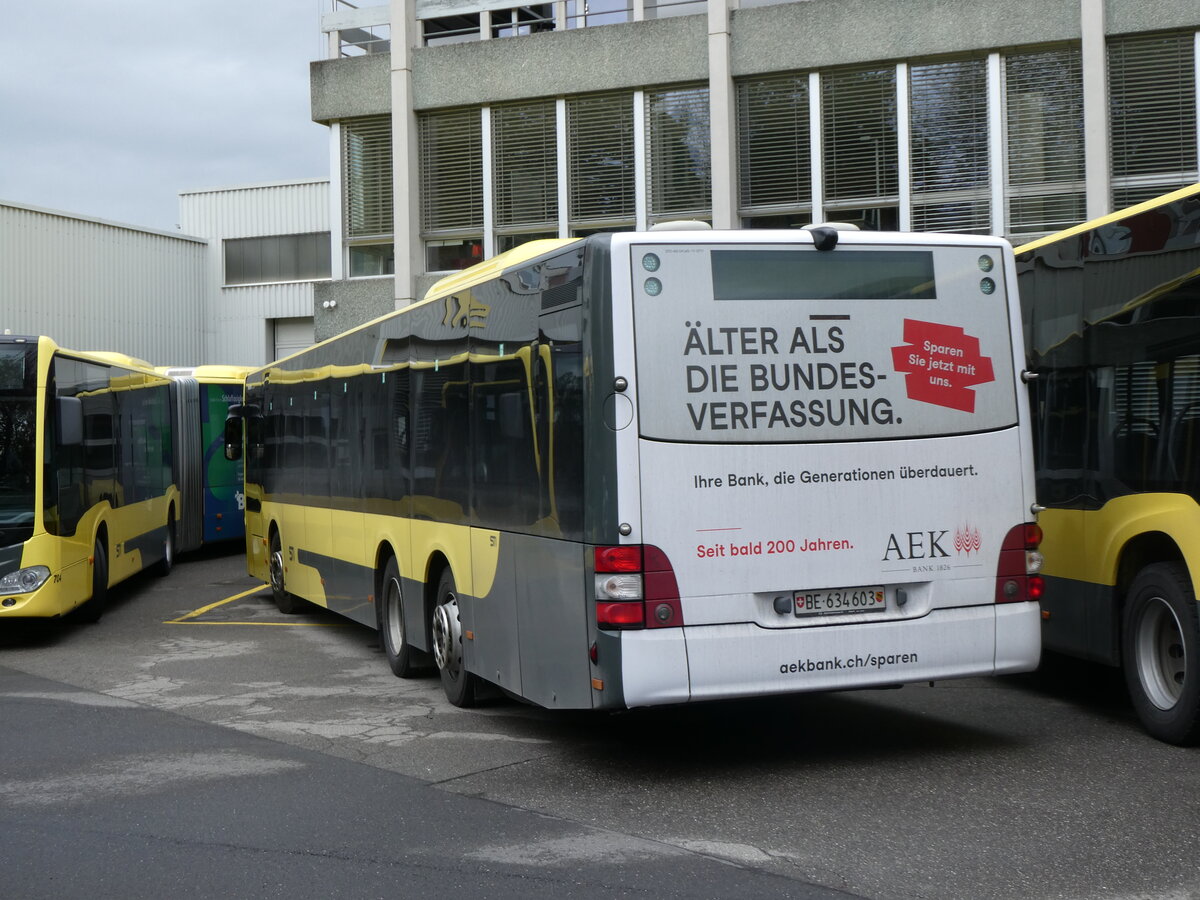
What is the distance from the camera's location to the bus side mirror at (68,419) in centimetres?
1362

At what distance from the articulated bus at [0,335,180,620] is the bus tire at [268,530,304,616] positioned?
1777mm

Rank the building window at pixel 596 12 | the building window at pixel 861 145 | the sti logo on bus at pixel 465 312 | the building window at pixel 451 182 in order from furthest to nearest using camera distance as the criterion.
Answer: the building window at pixel 451 182, the building window at pixel 596 12, the building window at pixel 861 145, the sti logo on bus at pixel 465 312

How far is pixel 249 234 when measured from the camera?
4425 cm

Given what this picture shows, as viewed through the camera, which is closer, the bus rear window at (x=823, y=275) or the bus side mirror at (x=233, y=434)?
the bus rear window at (x=823, y=275)

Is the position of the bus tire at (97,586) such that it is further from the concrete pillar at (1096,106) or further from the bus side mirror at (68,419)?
the concrete pillar at (1096,106)

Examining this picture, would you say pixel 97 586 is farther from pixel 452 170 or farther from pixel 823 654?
pixel 452 170

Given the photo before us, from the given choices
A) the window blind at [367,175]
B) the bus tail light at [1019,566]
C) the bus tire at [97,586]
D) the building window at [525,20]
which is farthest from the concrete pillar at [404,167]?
the bus tail light at [1019,566]

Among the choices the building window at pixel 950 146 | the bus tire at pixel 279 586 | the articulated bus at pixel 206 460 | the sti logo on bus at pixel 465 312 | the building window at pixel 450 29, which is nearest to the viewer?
the sti logo on bus at pixel 465 312

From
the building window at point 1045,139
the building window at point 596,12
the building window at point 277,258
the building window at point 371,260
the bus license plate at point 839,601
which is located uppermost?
the building window at point 596,12

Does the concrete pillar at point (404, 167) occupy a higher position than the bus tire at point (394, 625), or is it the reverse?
the concrete pillar at point (404, 167)

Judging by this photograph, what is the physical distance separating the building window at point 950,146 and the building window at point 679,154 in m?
3.19

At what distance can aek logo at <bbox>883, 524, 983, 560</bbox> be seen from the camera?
24.1 feet

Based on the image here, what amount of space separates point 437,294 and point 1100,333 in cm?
451

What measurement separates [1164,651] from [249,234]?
39628 mm
